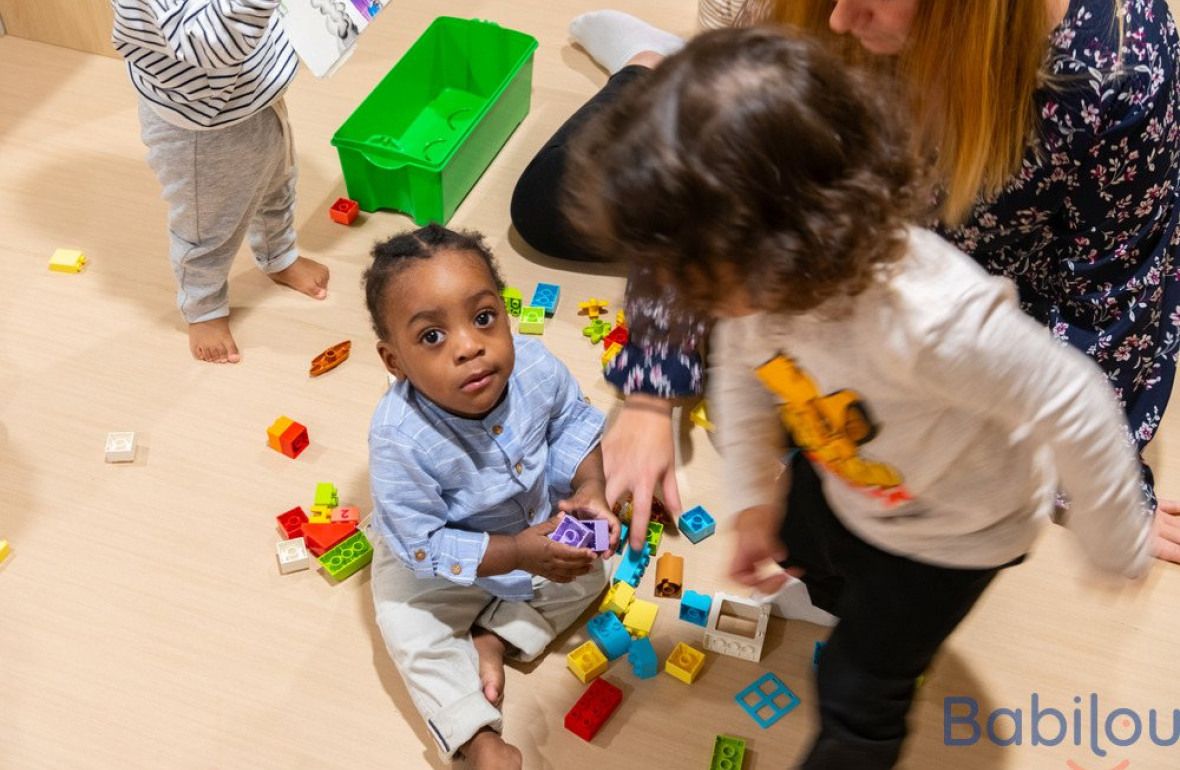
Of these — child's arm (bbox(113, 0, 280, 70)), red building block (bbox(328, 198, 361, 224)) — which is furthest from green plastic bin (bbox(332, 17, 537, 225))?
child's arm (bbox(113, 0, 280, 70))

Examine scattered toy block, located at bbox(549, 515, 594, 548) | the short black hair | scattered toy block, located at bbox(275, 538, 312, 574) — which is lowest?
scattered toy block, located at bbox(275, 538, 312, 574)

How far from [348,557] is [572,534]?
0.98ft

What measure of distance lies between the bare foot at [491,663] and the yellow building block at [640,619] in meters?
0.14

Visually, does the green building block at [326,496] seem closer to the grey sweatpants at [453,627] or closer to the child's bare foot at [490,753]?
the grey sweatpants at [453,627]

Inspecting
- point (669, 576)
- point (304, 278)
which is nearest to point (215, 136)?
point (304, 278)

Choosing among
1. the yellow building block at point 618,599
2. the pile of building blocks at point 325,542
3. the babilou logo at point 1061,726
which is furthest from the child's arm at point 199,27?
the babilou logo at point 1061,726

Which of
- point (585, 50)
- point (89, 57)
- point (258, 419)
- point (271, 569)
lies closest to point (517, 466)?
point (271, 569)

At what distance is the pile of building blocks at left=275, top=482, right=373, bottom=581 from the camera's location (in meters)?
1.21

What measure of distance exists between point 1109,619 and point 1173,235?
0.43m

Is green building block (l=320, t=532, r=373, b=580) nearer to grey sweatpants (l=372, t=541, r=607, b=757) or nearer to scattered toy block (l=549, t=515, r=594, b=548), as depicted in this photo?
grey sweatpants (l=372, t=541, r=607, b=757)

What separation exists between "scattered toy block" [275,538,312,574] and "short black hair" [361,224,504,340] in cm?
31

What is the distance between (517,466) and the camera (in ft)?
3.67

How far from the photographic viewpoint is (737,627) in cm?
118

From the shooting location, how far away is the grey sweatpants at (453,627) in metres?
1.06
